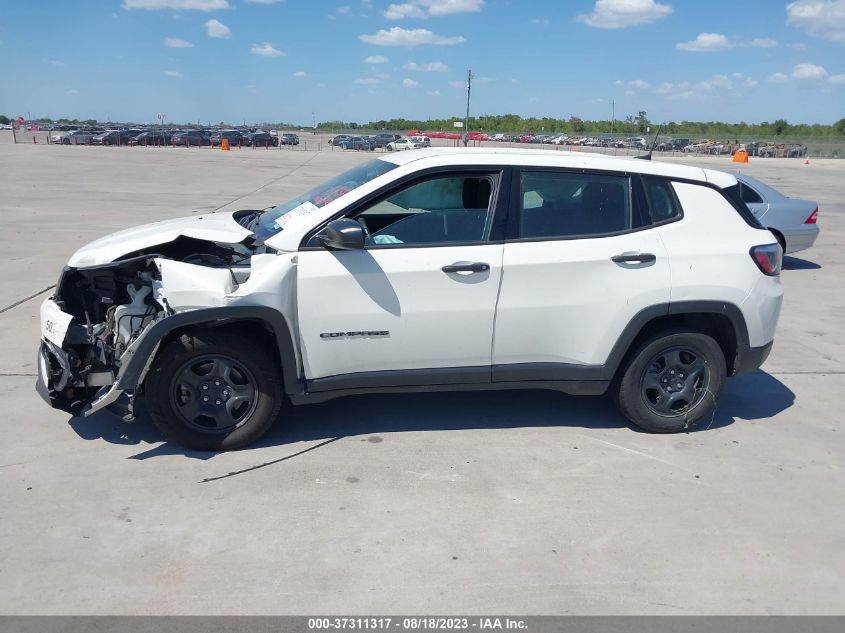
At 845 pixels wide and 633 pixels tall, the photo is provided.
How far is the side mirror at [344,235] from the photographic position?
4172mm

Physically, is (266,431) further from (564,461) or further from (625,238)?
(625,238)

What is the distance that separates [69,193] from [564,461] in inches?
683

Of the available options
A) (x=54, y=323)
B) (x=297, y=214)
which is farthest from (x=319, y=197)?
(x=54, y=323)

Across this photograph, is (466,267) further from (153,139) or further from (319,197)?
(153,139)

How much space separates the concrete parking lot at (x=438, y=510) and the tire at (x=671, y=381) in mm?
163

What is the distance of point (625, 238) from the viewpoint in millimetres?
4684

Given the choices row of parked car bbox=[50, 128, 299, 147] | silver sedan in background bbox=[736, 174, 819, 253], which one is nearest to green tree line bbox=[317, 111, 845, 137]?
row of parked car bbox=[50, 128, 299, 147]

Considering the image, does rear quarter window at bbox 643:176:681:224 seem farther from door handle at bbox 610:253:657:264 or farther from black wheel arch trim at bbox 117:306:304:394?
black wheel arch trim at bbox 117:306:304:394

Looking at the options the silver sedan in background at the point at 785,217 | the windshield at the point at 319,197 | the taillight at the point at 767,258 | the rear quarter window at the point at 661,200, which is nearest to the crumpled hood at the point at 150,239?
the windshield at the point at 319,197

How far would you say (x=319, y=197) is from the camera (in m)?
4.79

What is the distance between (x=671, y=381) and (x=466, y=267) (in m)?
1.69

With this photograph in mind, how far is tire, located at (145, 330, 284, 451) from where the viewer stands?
4.32m

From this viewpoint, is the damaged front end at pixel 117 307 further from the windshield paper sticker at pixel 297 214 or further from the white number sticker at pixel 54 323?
the windshield paper sticker at pixel 297 214

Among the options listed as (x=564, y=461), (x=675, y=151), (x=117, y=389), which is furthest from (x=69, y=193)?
(x=675, y=151)
